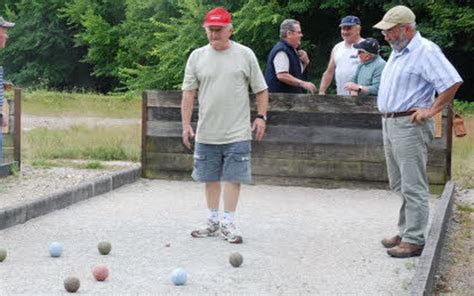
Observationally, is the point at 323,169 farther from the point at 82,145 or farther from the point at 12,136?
the point at 82,145

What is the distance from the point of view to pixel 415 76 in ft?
Answer: 19.1

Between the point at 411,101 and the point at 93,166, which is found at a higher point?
the point at 411,101

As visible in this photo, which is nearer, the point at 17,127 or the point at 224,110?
the point at 224,110

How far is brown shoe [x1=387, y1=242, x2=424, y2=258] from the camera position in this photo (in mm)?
6020

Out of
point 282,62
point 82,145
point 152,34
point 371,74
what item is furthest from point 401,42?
point 152,34

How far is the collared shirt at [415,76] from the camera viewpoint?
572 cm

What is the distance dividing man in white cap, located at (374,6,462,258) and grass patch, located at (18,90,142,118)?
1433 cm

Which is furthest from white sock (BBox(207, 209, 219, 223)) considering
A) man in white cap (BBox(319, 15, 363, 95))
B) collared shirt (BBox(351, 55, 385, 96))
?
man in white cap (BBox(319, 15, 363, 95))

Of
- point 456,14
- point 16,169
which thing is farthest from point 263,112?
point 456,14

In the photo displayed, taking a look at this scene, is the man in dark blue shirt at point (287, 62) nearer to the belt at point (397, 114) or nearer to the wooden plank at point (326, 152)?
the wooden plank at point (326, 152)

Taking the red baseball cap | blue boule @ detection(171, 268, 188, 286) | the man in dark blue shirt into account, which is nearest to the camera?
blue boule @ detection(171, 268, 188, 286)

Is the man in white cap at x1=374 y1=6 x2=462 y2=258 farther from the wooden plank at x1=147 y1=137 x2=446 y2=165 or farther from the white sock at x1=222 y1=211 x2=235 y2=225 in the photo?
the wooden plank at x1=147 y1=137 x2=446 y2=165

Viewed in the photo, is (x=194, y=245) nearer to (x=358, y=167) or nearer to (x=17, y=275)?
(x=17, y=275)

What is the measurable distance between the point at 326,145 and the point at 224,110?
3.10 m
